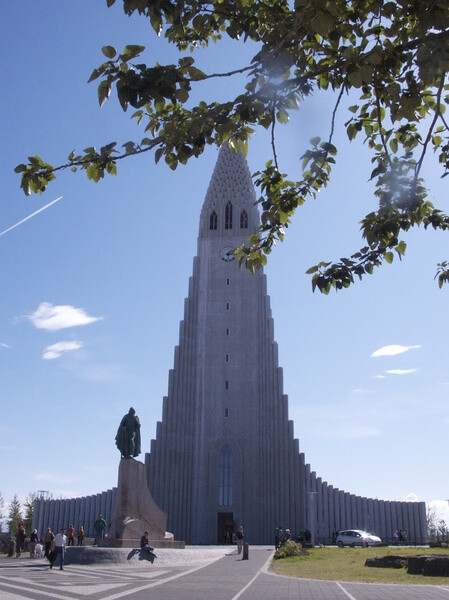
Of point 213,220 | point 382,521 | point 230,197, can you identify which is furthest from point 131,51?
point 230,197

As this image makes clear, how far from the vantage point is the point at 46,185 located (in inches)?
222

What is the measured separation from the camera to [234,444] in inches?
1879

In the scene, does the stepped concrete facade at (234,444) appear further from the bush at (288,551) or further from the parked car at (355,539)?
the bush at (288,551)

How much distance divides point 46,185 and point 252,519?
43.8 metres

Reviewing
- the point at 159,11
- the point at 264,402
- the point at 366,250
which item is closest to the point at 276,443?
the point at 264,402

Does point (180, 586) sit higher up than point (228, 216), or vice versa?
point (228, 216)

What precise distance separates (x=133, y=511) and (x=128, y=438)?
2.80 m

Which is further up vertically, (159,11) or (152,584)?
(159,11)

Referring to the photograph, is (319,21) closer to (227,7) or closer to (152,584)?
(227,7)

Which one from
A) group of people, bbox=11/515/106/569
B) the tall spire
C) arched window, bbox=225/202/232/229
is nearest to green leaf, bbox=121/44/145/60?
group of people, bbox=11/515/106/569

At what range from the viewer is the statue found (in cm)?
2466

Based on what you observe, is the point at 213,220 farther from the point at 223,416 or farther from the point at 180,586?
the point at 180,586

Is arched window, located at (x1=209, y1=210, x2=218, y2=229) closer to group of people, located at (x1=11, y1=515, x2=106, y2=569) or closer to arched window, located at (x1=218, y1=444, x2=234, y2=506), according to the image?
arched window, located at (x1=218, y1=444, x2=234, y2=506)

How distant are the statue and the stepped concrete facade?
2355 cm
